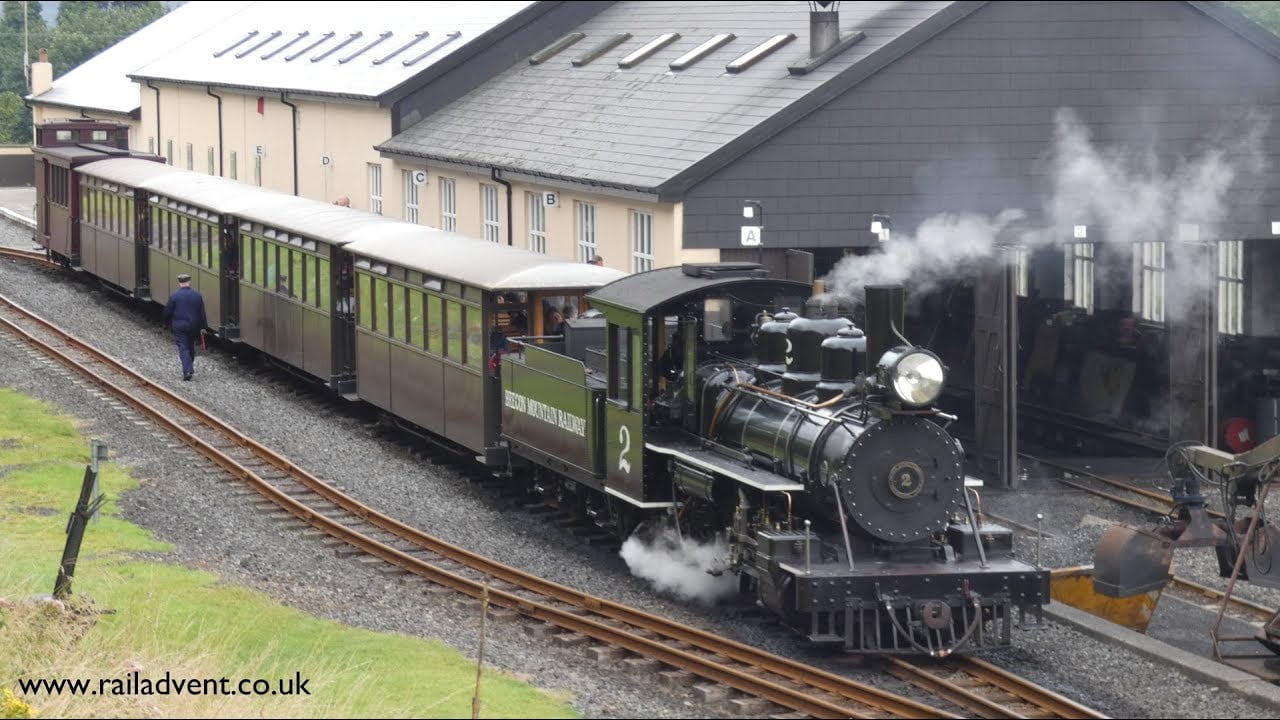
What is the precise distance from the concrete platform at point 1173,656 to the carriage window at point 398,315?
878 centimetres

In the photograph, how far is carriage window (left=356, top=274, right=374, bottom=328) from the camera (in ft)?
71.5

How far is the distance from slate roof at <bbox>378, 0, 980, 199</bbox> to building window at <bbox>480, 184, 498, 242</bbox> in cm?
55

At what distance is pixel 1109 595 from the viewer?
14320 mm

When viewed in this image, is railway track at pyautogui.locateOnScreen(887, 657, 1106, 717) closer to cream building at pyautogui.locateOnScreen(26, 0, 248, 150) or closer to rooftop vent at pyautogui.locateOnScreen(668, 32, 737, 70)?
rooftop vent at pyautogui.locateOnScreen(668, 32, 737, 70)

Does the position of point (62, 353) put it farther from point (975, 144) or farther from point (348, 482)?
point (975, 144)

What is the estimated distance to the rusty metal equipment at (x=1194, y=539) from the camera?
554 inches

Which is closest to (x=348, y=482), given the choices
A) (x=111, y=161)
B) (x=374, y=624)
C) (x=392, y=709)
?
(x=374, y=624)

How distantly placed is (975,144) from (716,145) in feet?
10.7

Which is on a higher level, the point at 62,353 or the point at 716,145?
the point at 716,145

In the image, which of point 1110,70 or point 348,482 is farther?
point 1110,70

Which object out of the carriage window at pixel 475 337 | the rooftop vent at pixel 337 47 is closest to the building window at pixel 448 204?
the rooftop vent at pixel 337 47

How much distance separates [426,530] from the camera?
17.4 m

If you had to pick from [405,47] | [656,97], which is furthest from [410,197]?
[656,97]

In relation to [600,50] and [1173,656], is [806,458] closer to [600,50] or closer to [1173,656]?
[1173,656]
